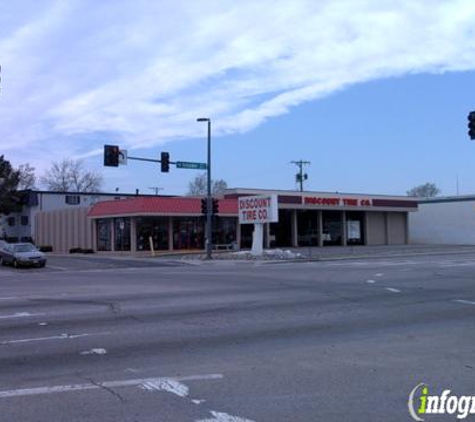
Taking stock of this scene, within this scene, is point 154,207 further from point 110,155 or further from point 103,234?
point 110,155

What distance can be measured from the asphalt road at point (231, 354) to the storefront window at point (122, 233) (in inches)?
1306

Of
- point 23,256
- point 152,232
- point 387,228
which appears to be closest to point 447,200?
point 387,228

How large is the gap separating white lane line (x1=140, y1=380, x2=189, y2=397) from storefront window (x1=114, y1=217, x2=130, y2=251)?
43.2m

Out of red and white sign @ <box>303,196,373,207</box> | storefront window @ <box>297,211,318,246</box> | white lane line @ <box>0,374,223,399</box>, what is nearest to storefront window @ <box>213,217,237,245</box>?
red and white sign @ <box>303,196,373,207</box>

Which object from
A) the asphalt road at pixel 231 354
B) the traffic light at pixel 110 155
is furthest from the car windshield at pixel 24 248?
the asphalt road at pixel 231 354

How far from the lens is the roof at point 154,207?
48.5m

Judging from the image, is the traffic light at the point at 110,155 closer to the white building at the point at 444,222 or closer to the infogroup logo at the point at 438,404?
the infogroup logo at the point at 438,404

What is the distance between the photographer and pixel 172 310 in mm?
14047

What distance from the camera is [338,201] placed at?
61188 mm

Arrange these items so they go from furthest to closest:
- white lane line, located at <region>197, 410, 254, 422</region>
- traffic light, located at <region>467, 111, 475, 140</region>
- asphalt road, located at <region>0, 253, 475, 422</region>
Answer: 1. traffic light, located at <region>467, 111, 475, 140</region>
2. asphalt road, located at <region>0, 253, 475, 422</region>
3. white lane line, located at <region>197, 410, 254, 422</region>

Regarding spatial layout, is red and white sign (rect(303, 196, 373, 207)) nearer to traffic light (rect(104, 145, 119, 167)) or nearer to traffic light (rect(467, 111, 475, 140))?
traffic light (rect(104, 145, 119, 167))

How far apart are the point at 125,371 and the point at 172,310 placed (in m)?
5.91

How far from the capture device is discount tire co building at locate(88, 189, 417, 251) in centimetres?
4984

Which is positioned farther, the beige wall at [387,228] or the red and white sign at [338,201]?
the beige wall at [387,228]
